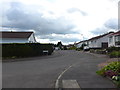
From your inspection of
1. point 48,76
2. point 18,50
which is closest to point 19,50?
point 18,50

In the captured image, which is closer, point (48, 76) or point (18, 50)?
point (48, 76)

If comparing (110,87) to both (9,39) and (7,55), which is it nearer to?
(7,55)

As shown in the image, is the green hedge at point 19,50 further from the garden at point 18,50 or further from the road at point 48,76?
the road at point 48,76

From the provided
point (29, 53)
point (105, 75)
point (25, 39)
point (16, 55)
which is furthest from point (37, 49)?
point (105, 75)

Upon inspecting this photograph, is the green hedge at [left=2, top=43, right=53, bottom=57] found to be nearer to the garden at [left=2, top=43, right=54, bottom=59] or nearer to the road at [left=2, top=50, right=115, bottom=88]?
the garden at [left=2, top=43, right=54, bottom=59]

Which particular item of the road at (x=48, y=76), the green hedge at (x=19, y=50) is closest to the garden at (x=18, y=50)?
the green hedge at (x=19, y=50)

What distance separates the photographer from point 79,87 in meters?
6.79

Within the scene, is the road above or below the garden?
below

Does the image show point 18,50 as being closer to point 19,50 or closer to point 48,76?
point 19,50

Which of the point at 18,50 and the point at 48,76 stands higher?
the point at 18,50

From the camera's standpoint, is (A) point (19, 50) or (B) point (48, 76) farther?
(A) point (19, 50)

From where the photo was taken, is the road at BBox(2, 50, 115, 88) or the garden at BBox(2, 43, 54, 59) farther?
the garden at BBox(2, 43, 54, 59)

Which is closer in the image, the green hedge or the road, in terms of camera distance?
the road

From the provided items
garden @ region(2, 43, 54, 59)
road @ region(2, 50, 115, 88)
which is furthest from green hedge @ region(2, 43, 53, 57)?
road @ region(2, 50, 115, 88)
